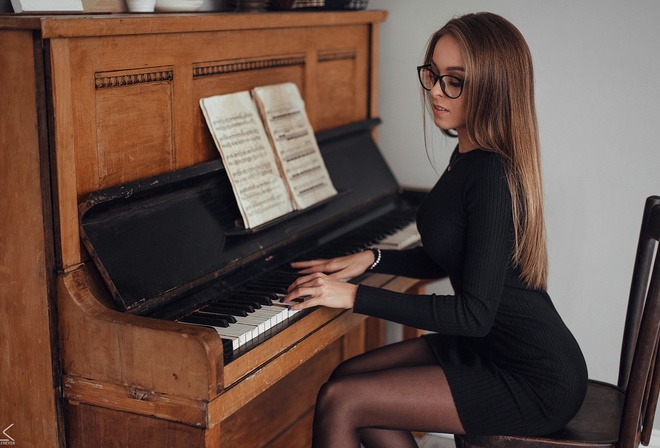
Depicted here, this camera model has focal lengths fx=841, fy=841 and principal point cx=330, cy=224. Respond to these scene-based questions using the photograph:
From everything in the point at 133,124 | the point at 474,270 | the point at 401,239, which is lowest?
the point at 401,239

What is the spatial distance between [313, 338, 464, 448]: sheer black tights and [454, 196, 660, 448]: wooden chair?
10cm

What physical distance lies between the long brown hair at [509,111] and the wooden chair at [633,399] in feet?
0.84

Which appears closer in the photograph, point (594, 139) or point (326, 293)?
point (326, 293)

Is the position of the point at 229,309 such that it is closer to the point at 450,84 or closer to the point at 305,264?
the point at 305,264

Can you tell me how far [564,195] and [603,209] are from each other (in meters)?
0.14

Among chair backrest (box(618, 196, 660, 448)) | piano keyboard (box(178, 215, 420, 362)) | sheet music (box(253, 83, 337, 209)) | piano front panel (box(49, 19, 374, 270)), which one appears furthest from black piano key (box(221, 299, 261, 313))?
chair backrest (box(618, 196, 660, 448))

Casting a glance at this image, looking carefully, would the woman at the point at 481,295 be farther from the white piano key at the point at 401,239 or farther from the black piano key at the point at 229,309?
the white piano key at the point at 401,239

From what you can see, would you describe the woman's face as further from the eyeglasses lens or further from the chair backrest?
the chair backrest

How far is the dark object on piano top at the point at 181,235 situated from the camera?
179cm

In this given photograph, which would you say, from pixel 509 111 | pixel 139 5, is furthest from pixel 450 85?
pixel 139 5

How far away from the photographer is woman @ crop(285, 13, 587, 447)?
1795 millimetres

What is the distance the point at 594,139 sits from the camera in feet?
9.37

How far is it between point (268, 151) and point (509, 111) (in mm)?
754

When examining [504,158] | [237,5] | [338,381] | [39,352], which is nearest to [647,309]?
[504,158]
